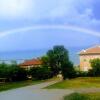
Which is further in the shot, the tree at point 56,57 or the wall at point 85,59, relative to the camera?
the wall at point 85,59

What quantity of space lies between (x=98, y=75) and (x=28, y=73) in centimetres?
1209

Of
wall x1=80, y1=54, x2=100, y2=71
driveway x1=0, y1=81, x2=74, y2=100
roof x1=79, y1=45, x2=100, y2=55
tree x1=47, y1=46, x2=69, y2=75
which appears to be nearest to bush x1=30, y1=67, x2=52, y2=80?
tree x1=47, y1=46, x2=69, y2=75

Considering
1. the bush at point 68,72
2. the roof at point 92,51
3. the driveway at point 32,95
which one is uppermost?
the roof at point 92,51

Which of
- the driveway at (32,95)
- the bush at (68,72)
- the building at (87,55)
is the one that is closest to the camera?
the driveway at (32,95)

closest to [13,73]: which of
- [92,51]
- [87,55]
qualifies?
[87,55]

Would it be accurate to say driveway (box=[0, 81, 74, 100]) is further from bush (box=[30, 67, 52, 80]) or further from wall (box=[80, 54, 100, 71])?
wall (box=[80, 54, 100, 71])

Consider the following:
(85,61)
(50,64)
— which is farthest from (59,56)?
(85,61)

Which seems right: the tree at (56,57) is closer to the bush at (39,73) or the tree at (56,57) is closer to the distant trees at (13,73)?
the bush at (39,73)

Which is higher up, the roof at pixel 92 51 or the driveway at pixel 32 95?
the roof at pixel 92 51

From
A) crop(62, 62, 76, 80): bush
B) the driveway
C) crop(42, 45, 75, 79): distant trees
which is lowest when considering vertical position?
the driveway

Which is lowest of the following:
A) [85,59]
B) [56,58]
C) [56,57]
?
[56,58]

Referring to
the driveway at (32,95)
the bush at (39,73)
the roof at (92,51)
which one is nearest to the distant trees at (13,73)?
the bush at (39,73)

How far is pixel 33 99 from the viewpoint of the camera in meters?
24.7

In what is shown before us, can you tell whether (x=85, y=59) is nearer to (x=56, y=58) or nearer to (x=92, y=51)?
(x=92, y=51)
